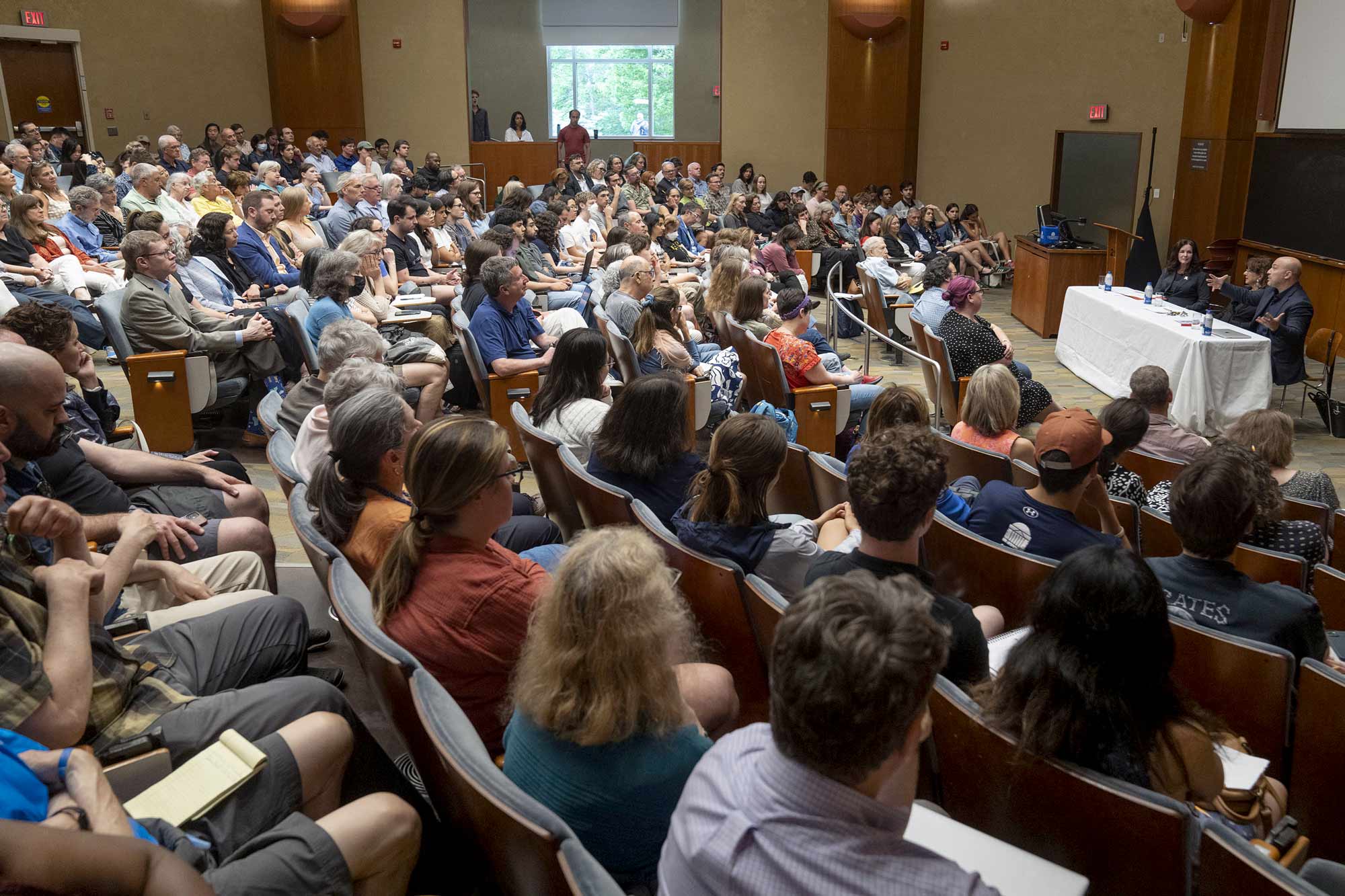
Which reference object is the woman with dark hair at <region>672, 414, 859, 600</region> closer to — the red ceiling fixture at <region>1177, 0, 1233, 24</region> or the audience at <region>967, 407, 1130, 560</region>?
the audience at <region>967, 407, 1130, 560</region>

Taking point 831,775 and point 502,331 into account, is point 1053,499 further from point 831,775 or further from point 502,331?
point 502,331

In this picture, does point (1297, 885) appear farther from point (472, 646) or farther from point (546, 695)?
point (472, 646)

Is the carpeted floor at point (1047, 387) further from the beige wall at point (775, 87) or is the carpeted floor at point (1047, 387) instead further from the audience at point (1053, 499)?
the beige wall at point (775, 87)

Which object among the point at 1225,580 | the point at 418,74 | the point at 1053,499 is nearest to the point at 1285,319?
the point at 1053,499

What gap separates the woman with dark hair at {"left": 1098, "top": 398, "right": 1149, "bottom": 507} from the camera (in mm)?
3965

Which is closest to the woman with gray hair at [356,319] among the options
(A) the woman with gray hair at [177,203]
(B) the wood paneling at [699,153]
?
(A) the woman with gray hair at [177,203]

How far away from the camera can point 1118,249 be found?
37.1 ft

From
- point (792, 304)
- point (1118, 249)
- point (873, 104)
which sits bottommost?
point (1118, 249)

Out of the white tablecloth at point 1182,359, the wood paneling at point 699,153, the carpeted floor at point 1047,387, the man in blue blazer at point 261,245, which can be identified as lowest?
the carpeted floor at point 1047,387

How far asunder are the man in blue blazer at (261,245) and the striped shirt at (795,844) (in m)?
6.36

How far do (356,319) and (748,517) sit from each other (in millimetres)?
3149

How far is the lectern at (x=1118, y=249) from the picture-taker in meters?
10.3

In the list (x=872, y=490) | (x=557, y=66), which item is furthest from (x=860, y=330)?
(x=557, y=66)

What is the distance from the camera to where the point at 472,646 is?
2195mm
